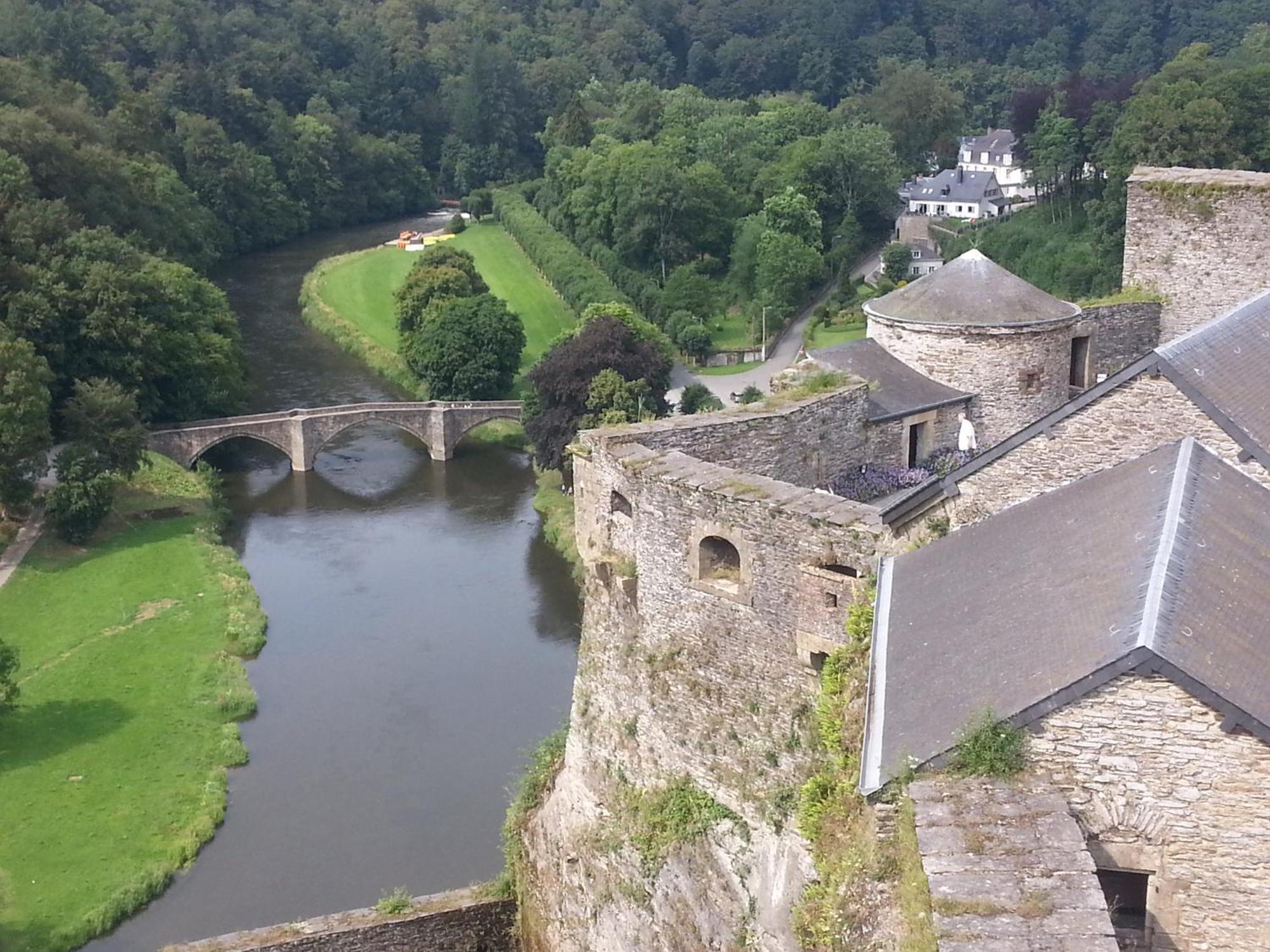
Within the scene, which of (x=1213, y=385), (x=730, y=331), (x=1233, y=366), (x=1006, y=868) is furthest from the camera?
(x=730, y=331)

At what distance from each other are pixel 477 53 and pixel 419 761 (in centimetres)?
8353

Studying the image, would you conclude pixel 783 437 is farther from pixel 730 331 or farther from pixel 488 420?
pixel 730 331

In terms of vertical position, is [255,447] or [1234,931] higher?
[1234,931]

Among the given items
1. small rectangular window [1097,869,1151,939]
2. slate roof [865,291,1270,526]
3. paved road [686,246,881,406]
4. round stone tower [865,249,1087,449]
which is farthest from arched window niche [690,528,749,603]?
paved road [686,246,881,406]

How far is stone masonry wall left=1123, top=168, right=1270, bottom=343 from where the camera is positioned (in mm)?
18172

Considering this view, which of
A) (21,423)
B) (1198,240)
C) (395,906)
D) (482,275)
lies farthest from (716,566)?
(482,275)

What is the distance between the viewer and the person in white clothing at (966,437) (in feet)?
53.4

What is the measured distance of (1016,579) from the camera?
8969 mm

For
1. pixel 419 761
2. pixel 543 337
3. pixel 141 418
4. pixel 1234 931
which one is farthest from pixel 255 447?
pixel 1234 931

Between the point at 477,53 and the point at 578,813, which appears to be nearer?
the point at 578,813

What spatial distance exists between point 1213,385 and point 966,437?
557cm

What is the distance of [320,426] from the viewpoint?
4478 cm

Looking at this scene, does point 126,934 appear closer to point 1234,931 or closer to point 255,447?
point 1234,931

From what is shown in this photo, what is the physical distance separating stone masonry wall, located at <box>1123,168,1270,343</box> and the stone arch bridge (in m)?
28.9
